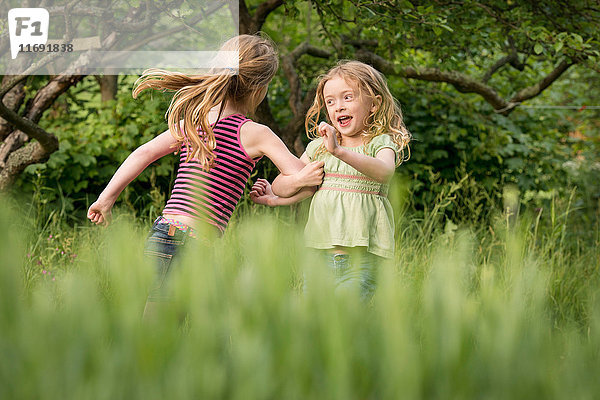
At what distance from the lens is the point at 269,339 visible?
1.30 ft

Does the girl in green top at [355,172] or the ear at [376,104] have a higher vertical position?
the ear at [376,104]

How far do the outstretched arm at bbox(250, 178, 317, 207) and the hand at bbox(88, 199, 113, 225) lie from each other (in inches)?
22.0

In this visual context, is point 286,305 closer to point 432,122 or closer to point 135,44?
point 135,44

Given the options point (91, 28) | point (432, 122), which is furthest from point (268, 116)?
point (432, 122)

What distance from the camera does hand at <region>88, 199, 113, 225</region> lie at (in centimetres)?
218

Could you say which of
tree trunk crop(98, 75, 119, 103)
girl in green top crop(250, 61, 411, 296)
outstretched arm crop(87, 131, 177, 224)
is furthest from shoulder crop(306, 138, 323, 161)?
tree trunk crop(98, 75, 119, 103)

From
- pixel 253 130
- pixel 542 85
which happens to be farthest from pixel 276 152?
pixel 542 85

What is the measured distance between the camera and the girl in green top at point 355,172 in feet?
7.61

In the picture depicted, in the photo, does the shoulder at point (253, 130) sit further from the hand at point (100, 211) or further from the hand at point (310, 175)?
the hand at point (100, 211)

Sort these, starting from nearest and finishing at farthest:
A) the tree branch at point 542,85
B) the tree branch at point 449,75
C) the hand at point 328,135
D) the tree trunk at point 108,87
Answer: the hand at point 328,135 → the tree branch at point 449,75 → the tree branch at point 542,85 → the tree trunk at point 108,87

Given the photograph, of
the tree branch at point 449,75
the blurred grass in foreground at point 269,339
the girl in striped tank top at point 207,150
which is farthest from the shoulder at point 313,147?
the tree branch at point 449,75

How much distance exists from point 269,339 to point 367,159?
1853 mm

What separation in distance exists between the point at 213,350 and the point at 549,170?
695cm

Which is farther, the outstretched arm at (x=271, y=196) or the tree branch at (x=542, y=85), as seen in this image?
the tree branch at (x=542, y=85)
